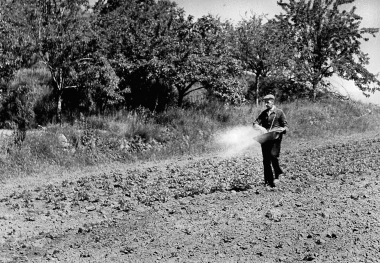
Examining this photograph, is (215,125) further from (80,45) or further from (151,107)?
(80,45)

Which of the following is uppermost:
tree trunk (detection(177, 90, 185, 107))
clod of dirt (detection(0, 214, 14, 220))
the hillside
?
tree trunk (detection(177, 90, 185, 107))

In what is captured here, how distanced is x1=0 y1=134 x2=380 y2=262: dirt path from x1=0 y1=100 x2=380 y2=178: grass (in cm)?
225

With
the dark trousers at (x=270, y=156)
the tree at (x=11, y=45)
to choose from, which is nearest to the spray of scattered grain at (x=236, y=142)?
the dark trousers at (x=270, y=156)

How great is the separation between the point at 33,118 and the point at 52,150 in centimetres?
339

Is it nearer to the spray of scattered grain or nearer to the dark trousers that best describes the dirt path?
the dark trousers

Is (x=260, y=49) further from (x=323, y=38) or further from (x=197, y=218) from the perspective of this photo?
(x=197, y=218)

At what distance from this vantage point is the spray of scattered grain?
49.6ft

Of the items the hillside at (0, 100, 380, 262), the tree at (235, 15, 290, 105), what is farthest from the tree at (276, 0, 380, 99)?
the hillside at (0, 100, 380, 262)

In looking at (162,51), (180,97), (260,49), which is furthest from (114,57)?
(260,49)

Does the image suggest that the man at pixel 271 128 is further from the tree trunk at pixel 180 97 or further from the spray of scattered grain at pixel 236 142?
the tree trunk at pixel 180 97

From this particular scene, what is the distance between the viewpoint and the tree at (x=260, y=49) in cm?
2284

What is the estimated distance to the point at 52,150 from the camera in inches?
504

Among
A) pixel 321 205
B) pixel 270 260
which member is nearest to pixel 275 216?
pixel 321 205

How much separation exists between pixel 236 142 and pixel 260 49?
25.7 ft
